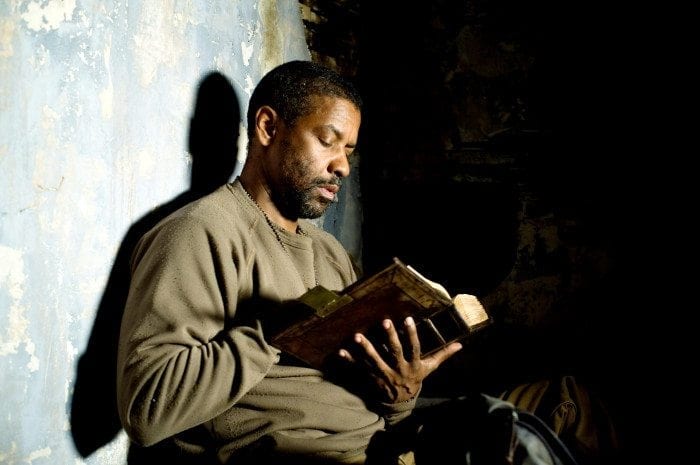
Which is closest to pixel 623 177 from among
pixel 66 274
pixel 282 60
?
pixel 282 60

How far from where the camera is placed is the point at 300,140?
66.2 inches

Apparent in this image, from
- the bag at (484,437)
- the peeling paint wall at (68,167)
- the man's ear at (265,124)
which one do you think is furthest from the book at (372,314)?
the man's ear at (265,124)

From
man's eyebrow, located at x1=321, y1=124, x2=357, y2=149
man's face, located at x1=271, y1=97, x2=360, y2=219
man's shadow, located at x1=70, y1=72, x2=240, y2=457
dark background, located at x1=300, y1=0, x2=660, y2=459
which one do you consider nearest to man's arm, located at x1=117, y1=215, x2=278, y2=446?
man's shadow, located at x1=70, y1=72, x2=240, y2=457

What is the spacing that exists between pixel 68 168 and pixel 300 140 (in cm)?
70

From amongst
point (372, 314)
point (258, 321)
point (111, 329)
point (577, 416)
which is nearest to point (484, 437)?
point (372, 314)

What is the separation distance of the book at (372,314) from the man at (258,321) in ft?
0.13

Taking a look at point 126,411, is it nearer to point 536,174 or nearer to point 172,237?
point 172,237

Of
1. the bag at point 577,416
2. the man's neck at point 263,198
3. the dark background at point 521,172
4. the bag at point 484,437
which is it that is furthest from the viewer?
the dark background at point 521,172

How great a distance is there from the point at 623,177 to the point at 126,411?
267cm

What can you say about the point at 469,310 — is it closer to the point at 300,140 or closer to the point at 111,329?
the point at 300,140

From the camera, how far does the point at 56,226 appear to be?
117cm

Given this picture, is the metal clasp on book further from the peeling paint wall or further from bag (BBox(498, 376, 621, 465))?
bag (BBox(498, 376, 621, 465))

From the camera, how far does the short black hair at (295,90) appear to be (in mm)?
1699

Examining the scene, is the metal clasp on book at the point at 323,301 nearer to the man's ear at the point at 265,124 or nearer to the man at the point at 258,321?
the man at the point at 258,321
